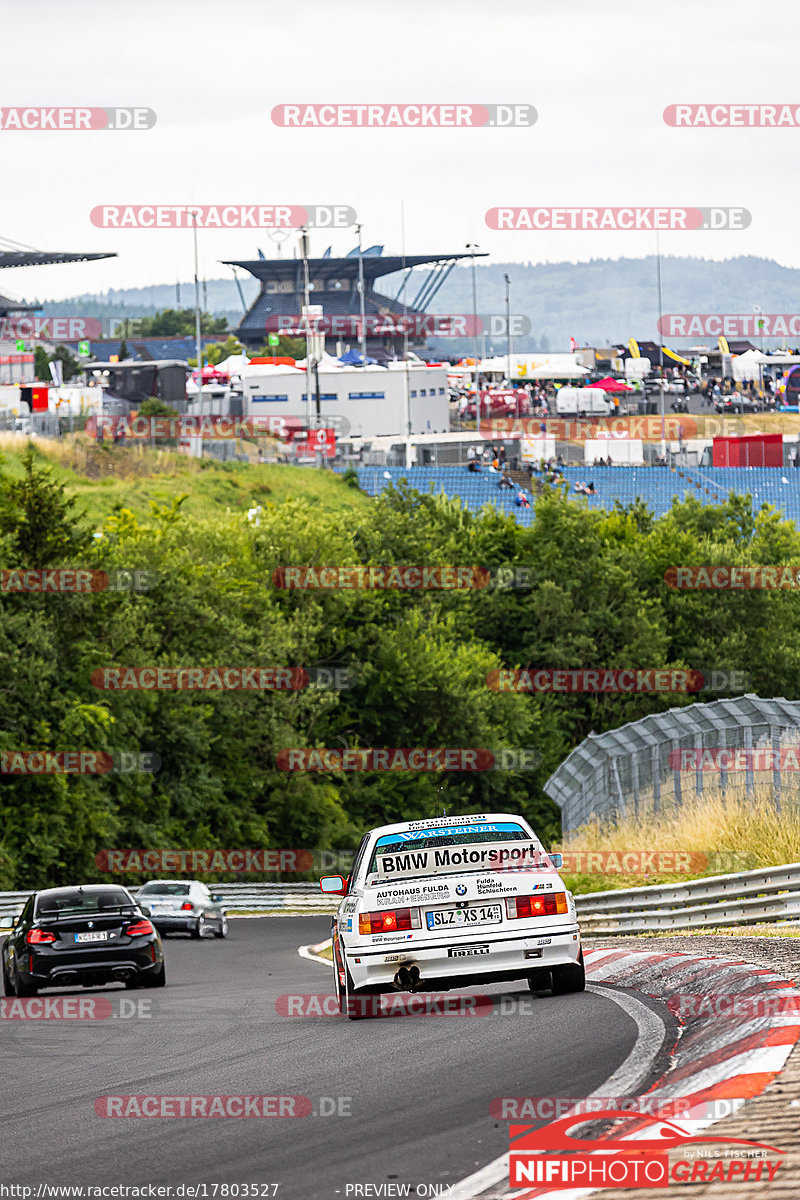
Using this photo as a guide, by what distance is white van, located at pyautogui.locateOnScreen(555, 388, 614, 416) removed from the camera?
126 meters

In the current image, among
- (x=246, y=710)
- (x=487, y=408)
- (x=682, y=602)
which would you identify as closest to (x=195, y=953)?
(x=246, y=710)

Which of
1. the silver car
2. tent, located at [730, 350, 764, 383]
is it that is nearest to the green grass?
the silver car

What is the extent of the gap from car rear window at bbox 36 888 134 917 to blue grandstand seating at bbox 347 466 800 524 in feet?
224

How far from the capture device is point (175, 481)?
7975 centimetres

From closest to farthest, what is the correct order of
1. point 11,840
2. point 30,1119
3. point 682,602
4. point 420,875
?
point 30,1119, point 420,875, point 11,840, point 682,602

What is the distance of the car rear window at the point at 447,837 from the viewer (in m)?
12.8

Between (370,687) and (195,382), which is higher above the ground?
(195,382)

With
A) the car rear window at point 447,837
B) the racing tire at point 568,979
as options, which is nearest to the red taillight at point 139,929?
the car rear window at point 447,837

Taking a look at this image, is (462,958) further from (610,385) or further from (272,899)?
(610,385)

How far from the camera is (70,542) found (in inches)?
1713

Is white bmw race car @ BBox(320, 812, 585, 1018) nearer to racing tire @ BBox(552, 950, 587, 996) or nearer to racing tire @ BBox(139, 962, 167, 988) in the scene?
racing tire @ BBox(552, 950, 587, 996)

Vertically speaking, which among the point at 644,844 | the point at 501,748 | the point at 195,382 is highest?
the point at 195,382

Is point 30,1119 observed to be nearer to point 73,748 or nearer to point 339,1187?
point 339,1187

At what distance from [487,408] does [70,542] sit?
8521cm
